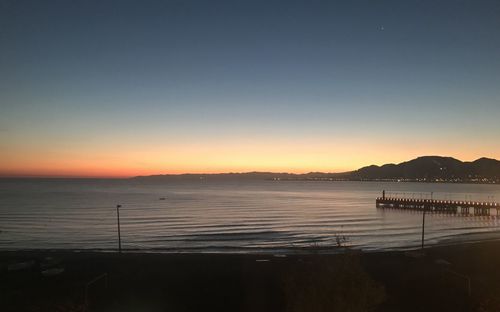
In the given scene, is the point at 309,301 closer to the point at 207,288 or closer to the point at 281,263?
the point at 207,288

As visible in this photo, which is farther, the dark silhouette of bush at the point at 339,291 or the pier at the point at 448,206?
the pier at the point at 448,206

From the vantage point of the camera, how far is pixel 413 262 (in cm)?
3050

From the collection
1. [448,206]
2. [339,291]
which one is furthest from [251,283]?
[448,206]

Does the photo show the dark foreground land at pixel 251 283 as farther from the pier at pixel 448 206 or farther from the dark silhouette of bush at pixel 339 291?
the pier at pixel 448 206

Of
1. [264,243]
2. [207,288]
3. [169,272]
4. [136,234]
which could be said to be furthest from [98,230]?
[207,288]

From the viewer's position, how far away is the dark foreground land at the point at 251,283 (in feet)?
46.1

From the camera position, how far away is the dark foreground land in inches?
553

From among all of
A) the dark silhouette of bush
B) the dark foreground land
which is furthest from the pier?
the dark silhouette of bush

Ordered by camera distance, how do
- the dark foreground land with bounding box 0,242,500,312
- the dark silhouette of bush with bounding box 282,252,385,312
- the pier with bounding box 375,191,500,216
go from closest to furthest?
1. the dark silhouette of bush with bounding box 282,252,385,312
2. the dark foreground land with bounding box 0,242,500,312
3. the pier with bounding box 375,191,500,216

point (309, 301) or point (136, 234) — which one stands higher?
point (309, 301)

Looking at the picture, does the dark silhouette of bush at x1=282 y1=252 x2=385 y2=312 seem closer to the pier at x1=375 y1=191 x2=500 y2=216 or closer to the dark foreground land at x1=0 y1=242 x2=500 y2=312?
the dark foreground land at x1=0 y1=242 x2=500 y2=312

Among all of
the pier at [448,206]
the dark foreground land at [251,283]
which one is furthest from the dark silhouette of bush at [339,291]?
the pier at [448,206]

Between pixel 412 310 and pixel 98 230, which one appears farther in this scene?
pixel 98 230

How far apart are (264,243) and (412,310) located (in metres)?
29.0
